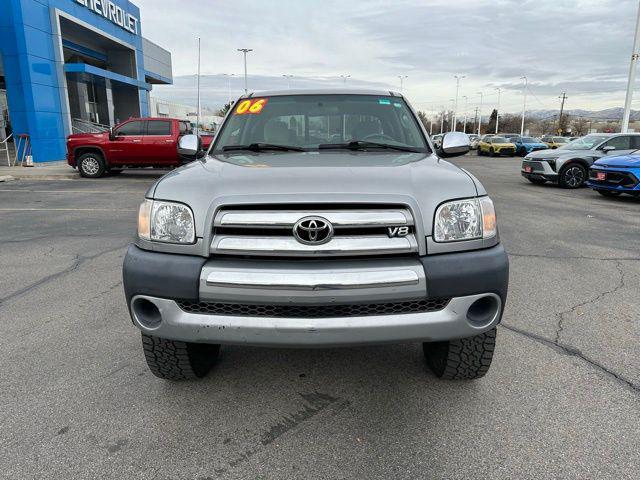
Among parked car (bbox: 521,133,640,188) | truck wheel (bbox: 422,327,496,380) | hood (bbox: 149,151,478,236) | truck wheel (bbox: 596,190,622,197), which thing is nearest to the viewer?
hood (bbox: 149,151,478,236)

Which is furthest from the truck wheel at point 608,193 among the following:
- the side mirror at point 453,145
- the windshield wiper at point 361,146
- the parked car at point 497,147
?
the parked car at point 497,147

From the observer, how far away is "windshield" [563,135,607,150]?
13.6 metres

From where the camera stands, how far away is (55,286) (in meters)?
4.75

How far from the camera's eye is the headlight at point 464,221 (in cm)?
235

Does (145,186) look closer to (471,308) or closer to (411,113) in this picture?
(411,113)

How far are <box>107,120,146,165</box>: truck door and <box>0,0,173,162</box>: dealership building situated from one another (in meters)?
6.52

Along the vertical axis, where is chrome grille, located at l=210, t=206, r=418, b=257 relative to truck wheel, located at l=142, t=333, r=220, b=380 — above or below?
above

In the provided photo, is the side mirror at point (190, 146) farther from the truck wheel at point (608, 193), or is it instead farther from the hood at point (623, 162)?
the truck wheel at point (608, 193)

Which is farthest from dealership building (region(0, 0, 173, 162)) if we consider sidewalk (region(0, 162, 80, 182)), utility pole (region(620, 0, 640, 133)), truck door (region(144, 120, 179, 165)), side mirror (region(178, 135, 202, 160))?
utility pole (region(620, 0, 640, 133))

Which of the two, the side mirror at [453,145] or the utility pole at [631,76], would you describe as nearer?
the side mirror at [453,145]

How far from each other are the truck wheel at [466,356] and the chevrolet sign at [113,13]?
24.1 metres

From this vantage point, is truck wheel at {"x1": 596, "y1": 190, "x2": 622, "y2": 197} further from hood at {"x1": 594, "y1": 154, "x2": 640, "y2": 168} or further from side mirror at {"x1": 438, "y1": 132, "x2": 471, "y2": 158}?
side mirror at {"x1": 438, "y1": 132, "x2": 471, "y2": 158}

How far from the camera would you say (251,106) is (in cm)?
401

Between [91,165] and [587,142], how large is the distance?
49.7 feet
